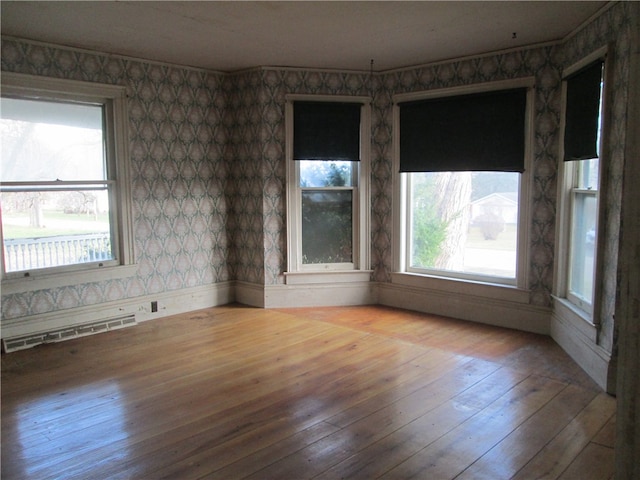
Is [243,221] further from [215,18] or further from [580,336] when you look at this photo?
[580,336]

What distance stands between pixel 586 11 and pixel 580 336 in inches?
90.8

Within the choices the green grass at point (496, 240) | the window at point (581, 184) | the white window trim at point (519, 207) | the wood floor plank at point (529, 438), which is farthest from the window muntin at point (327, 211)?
the wood floor plank at point (529, 438)

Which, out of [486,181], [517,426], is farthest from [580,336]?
[486,181]

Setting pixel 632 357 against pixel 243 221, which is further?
pixel 243 221

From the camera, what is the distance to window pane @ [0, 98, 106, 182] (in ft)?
13.9

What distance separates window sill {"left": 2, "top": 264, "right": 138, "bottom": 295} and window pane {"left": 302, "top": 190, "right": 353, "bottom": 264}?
1.79 meters

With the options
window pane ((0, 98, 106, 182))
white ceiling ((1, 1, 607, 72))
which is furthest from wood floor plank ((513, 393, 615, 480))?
window pane ((0, 98, 106, 182))

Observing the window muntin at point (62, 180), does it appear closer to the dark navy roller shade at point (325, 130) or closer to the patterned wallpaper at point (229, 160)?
the patterned wallpaper at point (229, 160)

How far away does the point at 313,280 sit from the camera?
5.60 meters

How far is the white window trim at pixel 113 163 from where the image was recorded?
167 inches

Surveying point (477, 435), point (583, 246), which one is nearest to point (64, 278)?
point (477, 435)

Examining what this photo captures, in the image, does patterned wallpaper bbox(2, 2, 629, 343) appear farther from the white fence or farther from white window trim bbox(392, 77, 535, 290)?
the white fence

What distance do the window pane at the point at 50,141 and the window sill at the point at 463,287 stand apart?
3168 mm

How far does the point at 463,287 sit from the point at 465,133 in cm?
149
